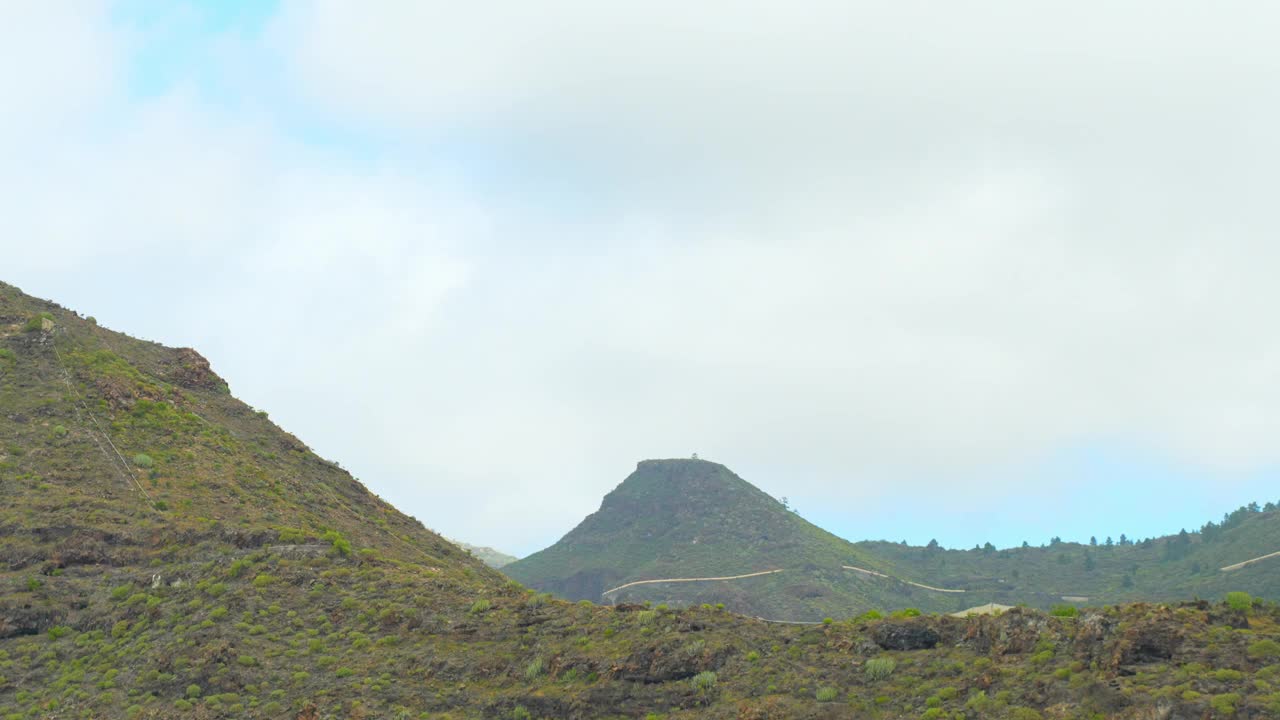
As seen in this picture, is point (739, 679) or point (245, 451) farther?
point (245, 451)

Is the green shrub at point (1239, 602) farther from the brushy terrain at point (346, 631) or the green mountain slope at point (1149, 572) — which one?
the green mountain slope at point (1149, 572)

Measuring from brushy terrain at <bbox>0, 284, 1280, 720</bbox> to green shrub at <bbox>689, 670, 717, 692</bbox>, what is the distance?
0.25 feet

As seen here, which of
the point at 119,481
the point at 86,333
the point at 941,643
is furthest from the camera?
the point at 86,333

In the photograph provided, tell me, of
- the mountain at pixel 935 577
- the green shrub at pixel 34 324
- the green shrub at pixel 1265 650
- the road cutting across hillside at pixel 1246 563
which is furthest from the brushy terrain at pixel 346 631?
the road cutting across hillside at pixel 1246 563

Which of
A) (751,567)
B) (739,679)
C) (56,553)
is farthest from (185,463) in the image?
(751,567)

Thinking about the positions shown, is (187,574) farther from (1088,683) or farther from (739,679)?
(1088,683)

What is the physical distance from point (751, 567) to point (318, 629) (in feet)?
477

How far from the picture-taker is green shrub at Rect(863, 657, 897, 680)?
33406 millimetres

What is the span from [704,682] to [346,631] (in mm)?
19019

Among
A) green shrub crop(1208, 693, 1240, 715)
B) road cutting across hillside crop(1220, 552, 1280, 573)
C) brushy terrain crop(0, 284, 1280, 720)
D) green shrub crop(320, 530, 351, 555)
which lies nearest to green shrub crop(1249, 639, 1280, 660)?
brushy terrain crop(0, 284, 1280, 720)

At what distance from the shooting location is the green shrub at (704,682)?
3597cm

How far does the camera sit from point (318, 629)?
47.3m

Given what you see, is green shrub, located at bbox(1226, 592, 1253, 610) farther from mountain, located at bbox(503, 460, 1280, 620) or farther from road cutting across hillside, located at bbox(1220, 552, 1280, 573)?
road cutting across hillside, located at bbox(1220, 552, 1280, 573)

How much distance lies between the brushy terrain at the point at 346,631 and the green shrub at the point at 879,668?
67mm
